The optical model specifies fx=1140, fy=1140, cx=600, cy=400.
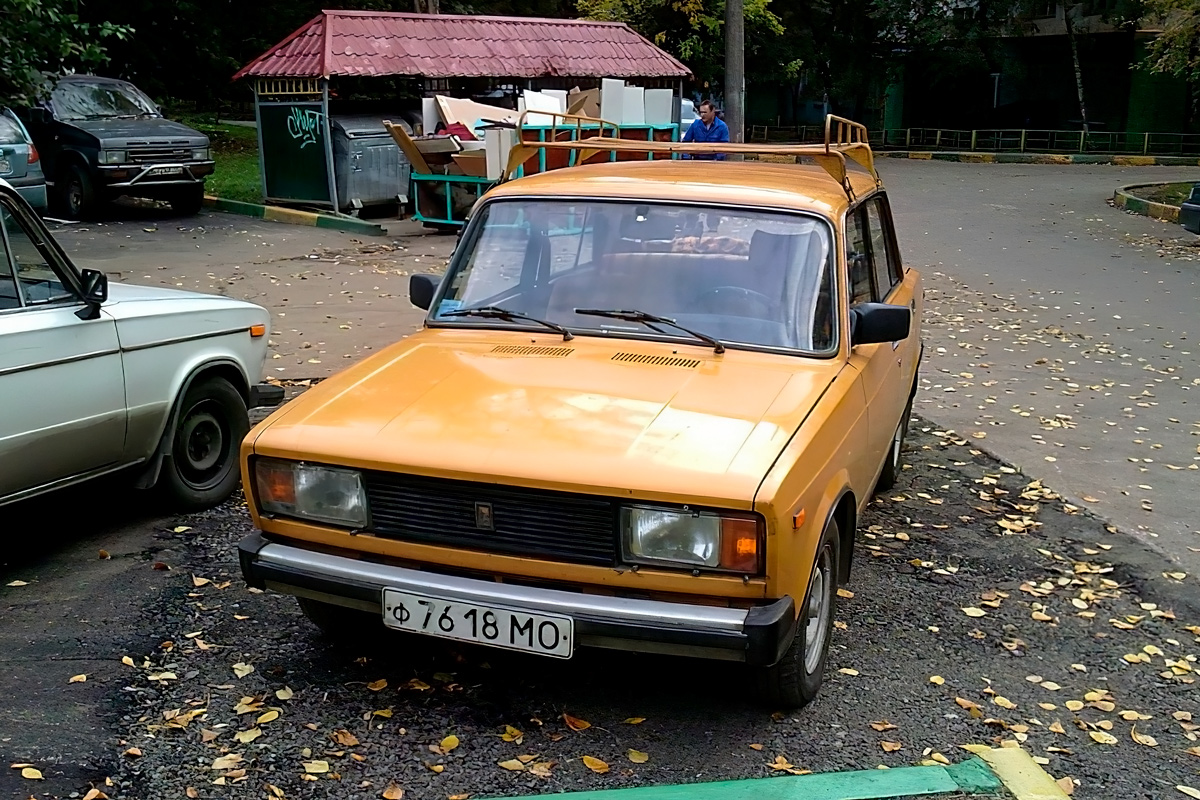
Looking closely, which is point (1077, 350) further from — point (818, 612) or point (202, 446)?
point (202, 446)

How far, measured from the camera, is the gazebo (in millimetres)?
17297

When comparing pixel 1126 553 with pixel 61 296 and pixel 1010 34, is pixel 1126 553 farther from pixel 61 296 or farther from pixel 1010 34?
pixel 1010 34

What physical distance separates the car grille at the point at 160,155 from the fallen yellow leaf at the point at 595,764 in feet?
48.5

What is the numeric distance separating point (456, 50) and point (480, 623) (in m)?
16.8

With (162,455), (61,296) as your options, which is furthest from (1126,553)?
(61,296)

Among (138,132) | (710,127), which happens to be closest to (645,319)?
(710,127)

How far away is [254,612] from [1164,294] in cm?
1123

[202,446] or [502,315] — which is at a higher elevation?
[502,315]

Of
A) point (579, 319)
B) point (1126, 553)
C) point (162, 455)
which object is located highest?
point (579, 319)

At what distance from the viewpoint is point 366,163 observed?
17672 mm

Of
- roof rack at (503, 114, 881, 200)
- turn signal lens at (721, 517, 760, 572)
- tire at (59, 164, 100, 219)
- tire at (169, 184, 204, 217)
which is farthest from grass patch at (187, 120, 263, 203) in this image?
turn signal lens at (721, 517, 760, 572)

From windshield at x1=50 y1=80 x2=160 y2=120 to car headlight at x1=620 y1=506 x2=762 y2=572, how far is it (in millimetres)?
15587

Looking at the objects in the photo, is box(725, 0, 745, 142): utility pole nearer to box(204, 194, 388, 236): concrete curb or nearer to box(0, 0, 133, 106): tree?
box(204, 194, 388, 236): concrete curb

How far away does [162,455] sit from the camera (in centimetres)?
525
